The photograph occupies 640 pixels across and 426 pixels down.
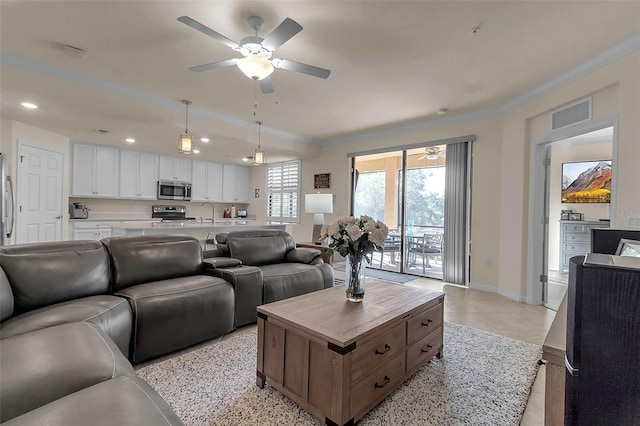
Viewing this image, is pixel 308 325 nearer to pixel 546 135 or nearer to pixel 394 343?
pixel 394 343

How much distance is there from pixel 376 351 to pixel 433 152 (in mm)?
4158

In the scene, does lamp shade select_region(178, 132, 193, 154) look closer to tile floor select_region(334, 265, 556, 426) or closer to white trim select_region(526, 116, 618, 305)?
tile floor select_region(334, 265, 556, 426)

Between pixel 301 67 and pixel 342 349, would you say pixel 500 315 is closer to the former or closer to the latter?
pixel 342 349

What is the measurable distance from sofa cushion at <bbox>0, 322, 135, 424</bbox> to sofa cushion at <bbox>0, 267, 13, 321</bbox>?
0.62 metres

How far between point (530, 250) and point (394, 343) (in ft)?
9.56

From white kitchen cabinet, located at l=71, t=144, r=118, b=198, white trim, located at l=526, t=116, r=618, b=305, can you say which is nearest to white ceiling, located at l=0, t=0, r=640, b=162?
white trim, located at l=526, t=116, r=618, b=305

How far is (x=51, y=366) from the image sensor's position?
1.10m

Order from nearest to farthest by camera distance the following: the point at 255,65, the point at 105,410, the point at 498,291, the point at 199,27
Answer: the point at 105,410 → the point at 199,27 → the point at 255,65 → the point at 498,291

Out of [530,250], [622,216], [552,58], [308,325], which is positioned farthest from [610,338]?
[530,250]

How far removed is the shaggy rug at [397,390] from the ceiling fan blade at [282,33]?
7.49 ft

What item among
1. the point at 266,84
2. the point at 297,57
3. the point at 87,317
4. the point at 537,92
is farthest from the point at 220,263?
the point at 537,92

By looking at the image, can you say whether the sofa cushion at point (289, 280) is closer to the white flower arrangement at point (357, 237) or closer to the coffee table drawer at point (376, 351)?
the white flower arrangement at point (357, 237)

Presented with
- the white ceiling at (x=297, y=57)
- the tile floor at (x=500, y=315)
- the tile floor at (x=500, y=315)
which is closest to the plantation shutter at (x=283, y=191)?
the white ceiling at (x=297, y=57)

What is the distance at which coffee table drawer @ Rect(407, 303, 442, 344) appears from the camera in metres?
1.93
